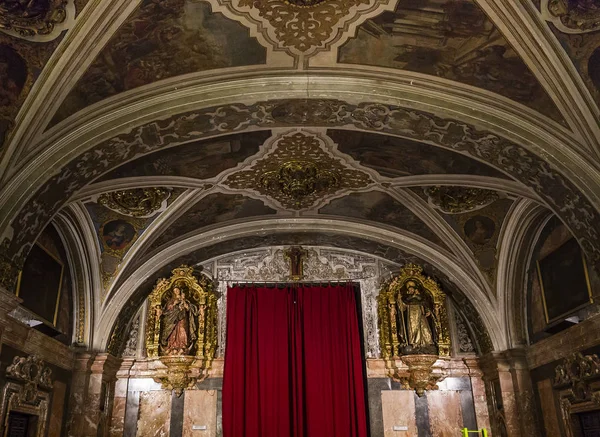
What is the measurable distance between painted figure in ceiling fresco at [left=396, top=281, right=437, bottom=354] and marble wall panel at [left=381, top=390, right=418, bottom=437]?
3.26 ft

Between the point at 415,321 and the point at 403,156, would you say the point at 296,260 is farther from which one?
the point at 403,156

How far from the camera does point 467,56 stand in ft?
24.8

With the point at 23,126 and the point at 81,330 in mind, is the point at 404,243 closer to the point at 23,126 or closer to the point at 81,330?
the point at 81,330

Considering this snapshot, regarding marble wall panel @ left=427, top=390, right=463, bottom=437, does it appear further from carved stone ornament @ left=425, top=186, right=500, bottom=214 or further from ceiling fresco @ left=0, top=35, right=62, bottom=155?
ceiling fresco @ left=0, top=35, right=62, bottom=155

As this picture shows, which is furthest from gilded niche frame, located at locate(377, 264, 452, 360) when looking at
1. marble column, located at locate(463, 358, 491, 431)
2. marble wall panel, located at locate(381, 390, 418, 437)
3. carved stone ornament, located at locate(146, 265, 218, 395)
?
carved stone ornament, located at locate(146, 265, 218, 395)

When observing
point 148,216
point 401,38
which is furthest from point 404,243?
point 401,38

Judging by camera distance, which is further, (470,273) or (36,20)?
(470,273)

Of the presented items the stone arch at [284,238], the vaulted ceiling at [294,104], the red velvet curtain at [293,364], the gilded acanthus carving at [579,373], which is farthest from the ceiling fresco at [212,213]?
the gilded acanthus carving at [579,373]

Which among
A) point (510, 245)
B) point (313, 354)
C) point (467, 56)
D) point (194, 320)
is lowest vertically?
point (313, 354)

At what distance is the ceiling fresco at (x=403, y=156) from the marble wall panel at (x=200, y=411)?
642 cm

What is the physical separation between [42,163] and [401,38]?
16.6 feet

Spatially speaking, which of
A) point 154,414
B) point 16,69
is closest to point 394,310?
point 154,414

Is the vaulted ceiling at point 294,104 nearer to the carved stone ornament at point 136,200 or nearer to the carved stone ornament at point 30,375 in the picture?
the carved stone ornament at point 136,200

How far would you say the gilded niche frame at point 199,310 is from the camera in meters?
13.3
